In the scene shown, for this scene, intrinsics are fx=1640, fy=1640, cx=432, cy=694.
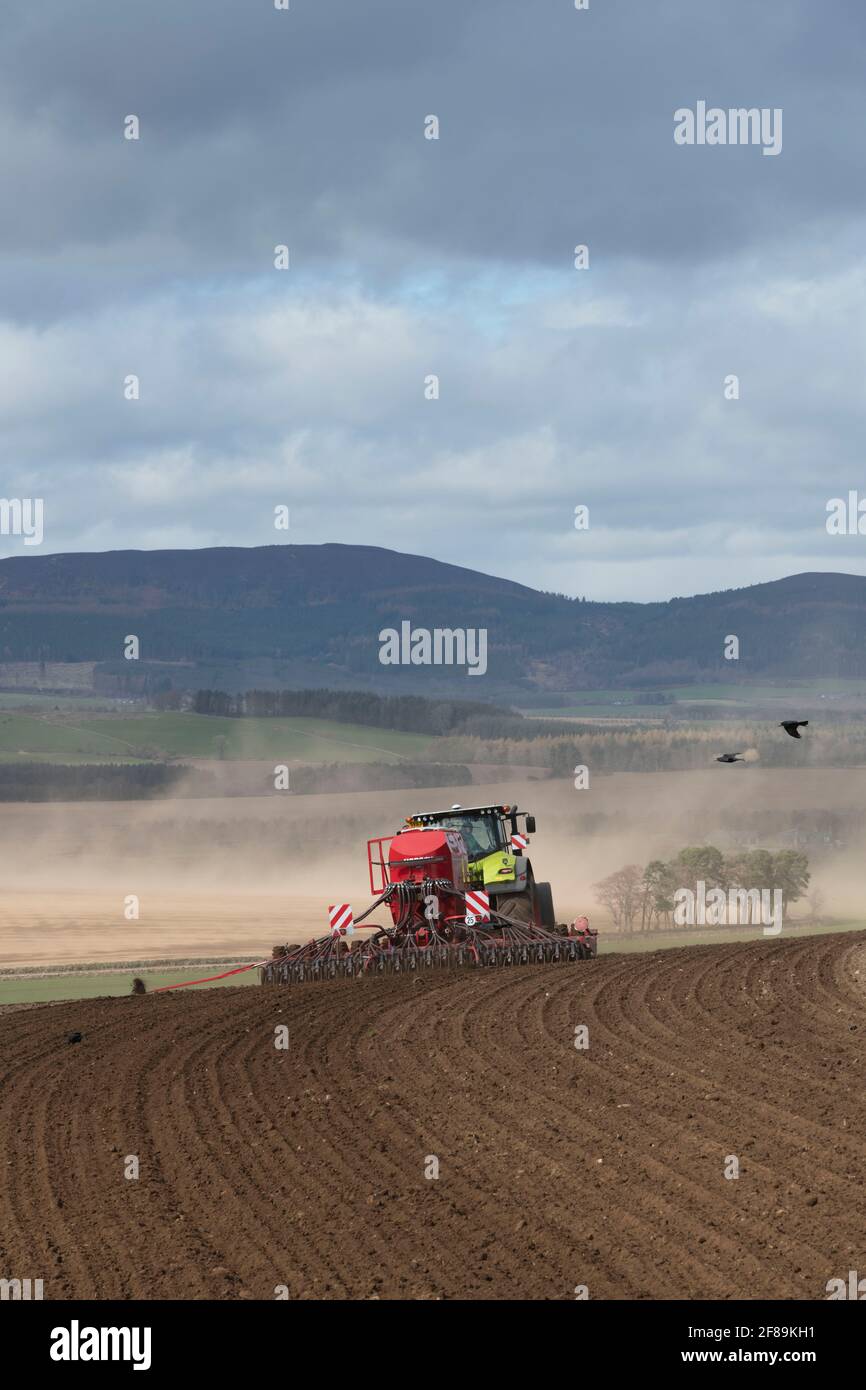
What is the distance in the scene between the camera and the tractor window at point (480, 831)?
30547 mm

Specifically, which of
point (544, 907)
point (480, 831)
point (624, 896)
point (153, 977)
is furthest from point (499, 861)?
point (624, 896)

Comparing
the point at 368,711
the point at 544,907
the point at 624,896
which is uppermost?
the point at 368,711

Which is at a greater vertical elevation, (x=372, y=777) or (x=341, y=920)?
(x=372, y=777)

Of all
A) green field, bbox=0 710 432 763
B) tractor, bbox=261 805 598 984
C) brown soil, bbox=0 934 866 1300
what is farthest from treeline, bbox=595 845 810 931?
green field, bbox=0 710 432 763

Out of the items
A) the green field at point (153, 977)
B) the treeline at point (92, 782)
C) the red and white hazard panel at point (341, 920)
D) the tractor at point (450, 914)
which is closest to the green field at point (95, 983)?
the green field at point (153, 977)

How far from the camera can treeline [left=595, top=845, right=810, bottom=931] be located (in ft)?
187

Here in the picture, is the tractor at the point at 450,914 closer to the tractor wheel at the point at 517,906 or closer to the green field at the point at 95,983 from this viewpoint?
the tractor wheel at the point at 517,906

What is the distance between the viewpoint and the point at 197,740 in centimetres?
12738

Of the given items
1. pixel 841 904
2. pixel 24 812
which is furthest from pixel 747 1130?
pixel 24 812

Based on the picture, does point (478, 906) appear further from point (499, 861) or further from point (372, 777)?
point (372, 777)

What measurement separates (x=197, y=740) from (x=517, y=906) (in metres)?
100.0

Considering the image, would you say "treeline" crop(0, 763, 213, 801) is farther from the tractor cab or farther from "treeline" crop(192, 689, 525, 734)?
the tractor cab

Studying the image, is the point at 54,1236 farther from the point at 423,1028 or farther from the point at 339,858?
the point at 339,858

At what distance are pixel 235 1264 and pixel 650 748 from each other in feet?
313
